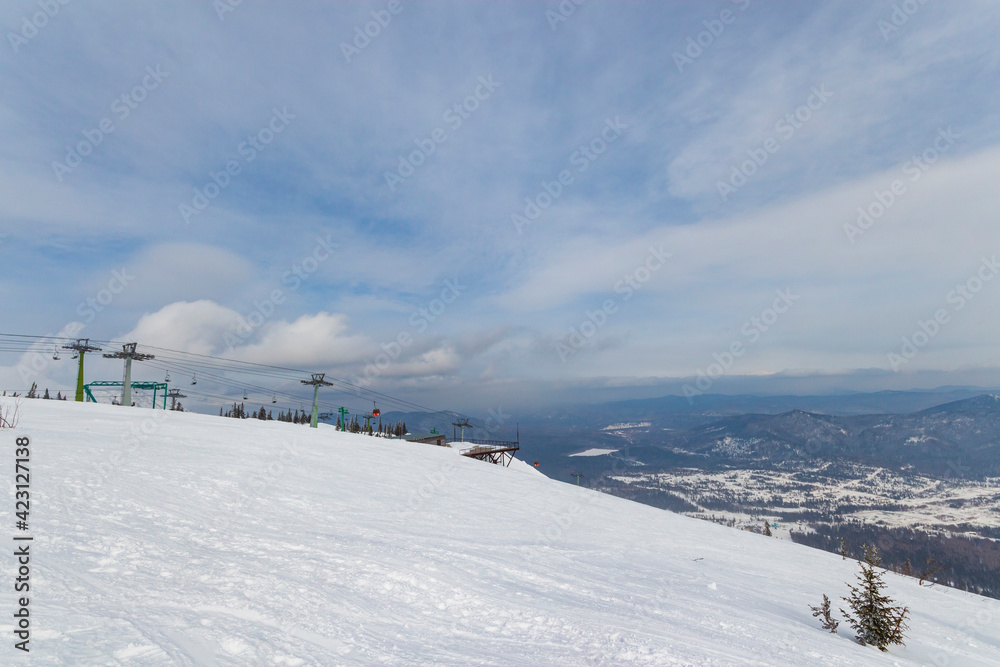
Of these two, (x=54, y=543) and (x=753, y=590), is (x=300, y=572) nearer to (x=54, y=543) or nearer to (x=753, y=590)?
(x=54, y=543)

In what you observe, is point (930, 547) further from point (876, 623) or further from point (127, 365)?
point (127, 365)

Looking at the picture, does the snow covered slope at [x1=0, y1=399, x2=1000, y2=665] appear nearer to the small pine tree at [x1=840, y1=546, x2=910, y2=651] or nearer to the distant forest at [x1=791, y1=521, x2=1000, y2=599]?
the small pine tree at [x1=840, y1=546, x2=910, y2=651]

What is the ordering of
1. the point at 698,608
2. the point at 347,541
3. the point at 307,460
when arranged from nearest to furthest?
the point at 698,608
the point at 347,541
the point at 307,460

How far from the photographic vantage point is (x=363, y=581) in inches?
293

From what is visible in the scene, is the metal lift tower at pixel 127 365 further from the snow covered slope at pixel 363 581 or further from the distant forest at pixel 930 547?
the distant forest at pixel 930 547

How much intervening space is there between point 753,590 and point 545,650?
29.1 feet

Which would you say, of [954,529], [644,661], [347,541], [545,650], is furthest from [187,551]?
[954,529]

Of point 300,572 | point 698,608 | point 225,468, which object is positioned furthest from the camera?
point 225,468

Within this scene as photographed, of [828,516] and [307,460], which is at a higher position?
[307,460]

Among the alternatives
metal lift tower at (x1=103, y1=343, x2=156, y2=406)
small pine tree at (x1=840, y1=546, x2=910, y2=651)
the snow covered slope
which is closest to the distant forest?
the snow covered slope

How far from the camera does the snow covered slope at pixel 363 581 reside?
5.28 m

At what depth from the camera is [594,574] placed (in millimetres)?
10188

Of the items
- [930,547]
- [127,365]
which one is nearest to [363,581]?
[127,365]

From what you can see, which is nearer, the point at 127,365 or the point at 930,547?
the point at 127,365
